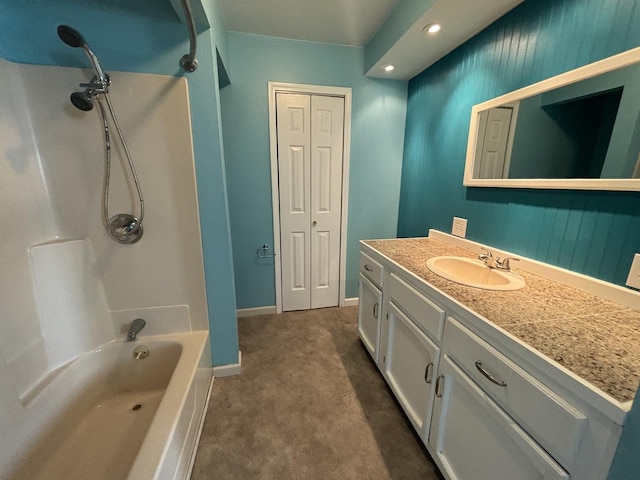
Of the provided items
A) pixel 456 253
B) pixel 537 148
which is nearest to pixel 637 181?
pixel 537 148

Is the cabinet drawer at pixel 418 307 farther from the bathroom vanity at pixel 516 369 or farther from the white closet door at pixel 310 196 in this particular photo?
the white closet door at pixel 310 196

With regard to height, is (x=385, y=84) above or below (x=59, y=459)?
above

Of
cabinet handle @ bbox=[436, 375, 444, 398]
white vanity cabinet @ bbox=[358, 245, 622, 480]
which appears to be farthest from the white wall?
cabinet handle @ bbox=[436, 375, 444, 398]

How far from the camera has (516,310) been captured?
0.89 meters

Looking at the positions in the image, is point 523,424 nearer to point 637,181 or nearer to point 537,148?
point 637,181

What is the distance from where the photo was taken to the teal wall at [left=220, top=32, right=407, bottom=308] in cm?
204

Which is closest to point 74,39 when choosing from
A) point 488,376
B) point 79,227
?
→ point 79,227

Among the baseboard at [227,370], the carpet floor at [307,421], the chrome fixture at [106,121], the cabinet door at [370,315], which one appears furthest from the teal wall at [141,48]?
the cabinet door at [370,315]

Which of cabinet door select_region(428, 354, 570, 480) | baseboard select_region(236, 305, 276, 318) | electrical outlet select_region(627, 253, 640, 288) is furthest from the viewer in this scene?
baseboard select_region(236, 305, 276, 318)

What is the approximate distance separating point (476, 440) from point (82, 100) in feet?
7.07

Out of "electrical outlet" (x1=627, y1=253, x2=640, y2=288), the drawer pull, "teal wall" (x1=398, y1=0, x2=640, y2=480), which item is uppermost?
"teal wall" (x1=398, y1=0, x2=640, y2=480)

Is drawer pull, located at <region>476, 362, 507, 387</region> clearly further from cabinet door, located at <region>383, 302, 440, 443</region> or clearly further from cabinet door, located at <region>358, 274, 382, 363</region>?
cabinet door, located at <region>358, 274, 382, 363</region>

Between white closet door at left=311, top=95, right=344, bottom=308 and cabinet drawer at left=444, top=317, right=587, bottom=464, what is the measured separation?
1657 millimetres

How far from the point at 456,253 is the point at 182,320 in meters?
1.80
